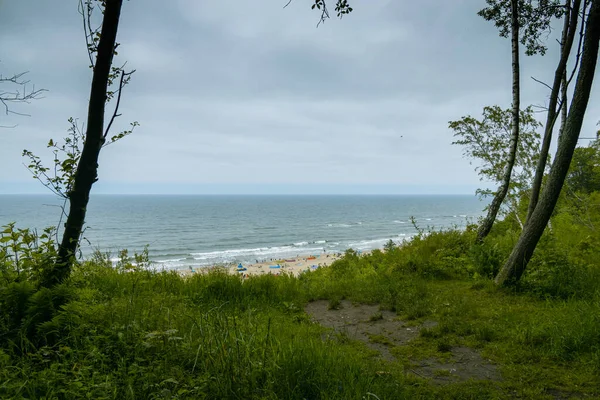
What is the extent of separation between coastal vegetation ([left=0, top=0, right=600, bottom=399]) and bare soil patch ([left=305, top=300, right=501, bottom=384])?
30mm

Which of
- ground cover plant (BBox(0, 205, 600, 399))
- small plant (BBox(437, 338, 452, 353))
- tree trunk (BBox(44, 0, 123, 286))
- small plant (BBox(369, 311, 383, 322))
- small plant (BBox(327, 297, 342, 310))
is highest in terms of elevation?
tree trunk (BBox(44, 0, 123, 286))

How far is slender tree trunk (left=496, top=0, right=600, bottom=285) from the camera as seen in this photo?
19.5ft

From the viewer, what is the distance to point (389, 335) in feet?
17.3

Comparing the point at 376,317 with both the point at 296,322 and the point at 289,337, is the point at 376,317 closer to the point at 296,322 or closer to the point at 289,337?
the point at 296,322

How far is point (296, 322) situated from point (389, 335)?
1.56 m

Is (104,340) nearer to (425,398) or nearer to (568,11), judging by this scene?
(425,398)

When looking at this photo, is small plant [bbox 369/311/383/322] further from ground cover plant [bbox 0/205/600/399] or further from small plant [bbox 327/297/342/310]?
small plant [bbox 327/297/342/310]

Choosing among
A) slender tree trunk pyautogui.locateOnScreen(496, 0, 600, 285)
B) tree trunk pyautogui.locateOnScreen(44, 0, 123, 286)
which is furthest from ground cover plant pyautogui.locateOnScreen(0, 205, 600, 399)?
slender tree trunk pyautogui.locateOnScreen(496, 0, 600, 285)

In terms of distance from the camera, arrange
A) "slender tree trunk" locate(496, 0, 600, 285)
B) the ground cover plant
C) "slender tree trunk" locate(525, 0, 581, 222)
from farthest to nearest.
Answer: "slender tree trunk" locate(525, 0, 581, 222), "slender tree trunk" locate(496, 0, 600, 285), the ground cover plant

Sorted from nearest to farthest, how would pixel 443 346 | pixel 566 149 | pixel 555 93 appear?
pixel 443 346
pixel 566 149
pixel 555 93

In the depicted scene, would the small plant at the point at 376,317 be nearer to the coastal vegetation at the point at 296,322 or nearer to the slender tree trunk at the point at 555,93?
the coastal vegetation at the point at 296,322

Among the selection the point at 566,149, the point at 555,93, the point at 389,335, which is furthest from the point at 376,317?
the point at 555,93

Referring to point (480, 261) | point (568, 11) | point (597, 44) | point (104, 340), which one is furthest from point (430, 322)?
point (568, 11)

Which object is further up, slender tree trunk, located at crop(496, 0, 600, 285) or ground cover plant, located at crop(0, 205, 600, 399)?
slender tree trunk, located at crop(496, 0, 600, 285)
